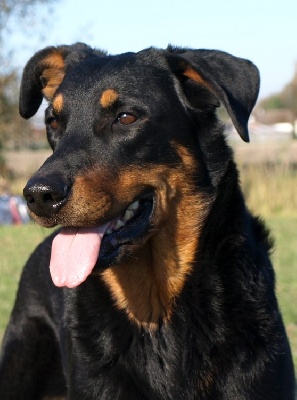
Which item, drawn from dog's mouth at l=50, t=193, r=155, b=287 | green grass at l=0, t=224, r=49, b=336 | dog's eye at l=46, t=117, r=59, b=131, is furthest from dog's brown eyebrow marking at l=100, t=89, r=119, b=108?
green grass at l=0, t=224, r=49, b=336

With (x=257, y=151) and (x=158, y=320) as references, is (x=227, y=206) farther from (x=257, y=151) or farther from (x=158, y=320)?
(x=257, y=151)

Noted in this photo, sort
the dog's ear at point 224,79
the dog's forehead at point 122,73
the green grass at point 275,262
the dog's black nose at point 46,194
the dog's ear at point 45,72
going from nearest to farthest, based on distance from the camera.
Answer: the dog's black nose at point 46,194
the dog's ear at point 224,79
the dog's forehead at point 122,73
the dog's ear at point 45,72
the green grass at point 275,262

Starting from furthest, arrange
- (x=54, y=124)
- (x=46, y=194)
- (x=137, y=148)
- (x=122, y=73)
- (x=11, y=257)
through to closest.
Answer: (x=11, y=257) < (x=54, y=124) < (x=122, y=73) < (x=137, y=148) < (x=46, y=194)

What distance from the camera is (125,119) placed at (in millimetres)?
3912

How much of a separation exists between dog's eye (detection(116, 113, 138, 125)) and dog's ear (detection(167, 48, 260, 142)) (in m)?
0.43

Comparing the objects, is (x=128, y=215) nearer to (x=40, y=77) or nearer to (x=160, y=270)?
(x=160, y=270)

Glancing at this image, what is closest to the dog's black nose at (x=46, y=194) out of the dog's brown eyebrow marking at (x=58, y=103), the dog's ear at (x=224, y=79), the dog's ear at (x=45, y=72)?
the dog's brown eyebrow marking at (x=58, y=103)

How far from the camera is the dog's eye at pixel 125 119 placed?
3.91m

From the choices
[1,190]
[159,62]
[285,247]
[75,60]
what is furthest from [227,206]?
[1,190]

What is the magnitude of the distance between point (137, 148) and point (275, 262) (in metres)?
8.22

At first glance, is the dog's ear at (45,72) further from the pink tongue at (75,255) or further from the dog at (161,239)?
the pink tongue at (75,255)

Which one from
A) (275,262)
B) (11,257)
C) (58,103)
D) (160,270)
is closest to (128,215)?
(160,270)

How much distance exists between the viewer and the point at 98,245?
3719 millimetres

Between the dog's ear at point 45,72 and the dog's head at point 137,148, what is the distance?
35cm
